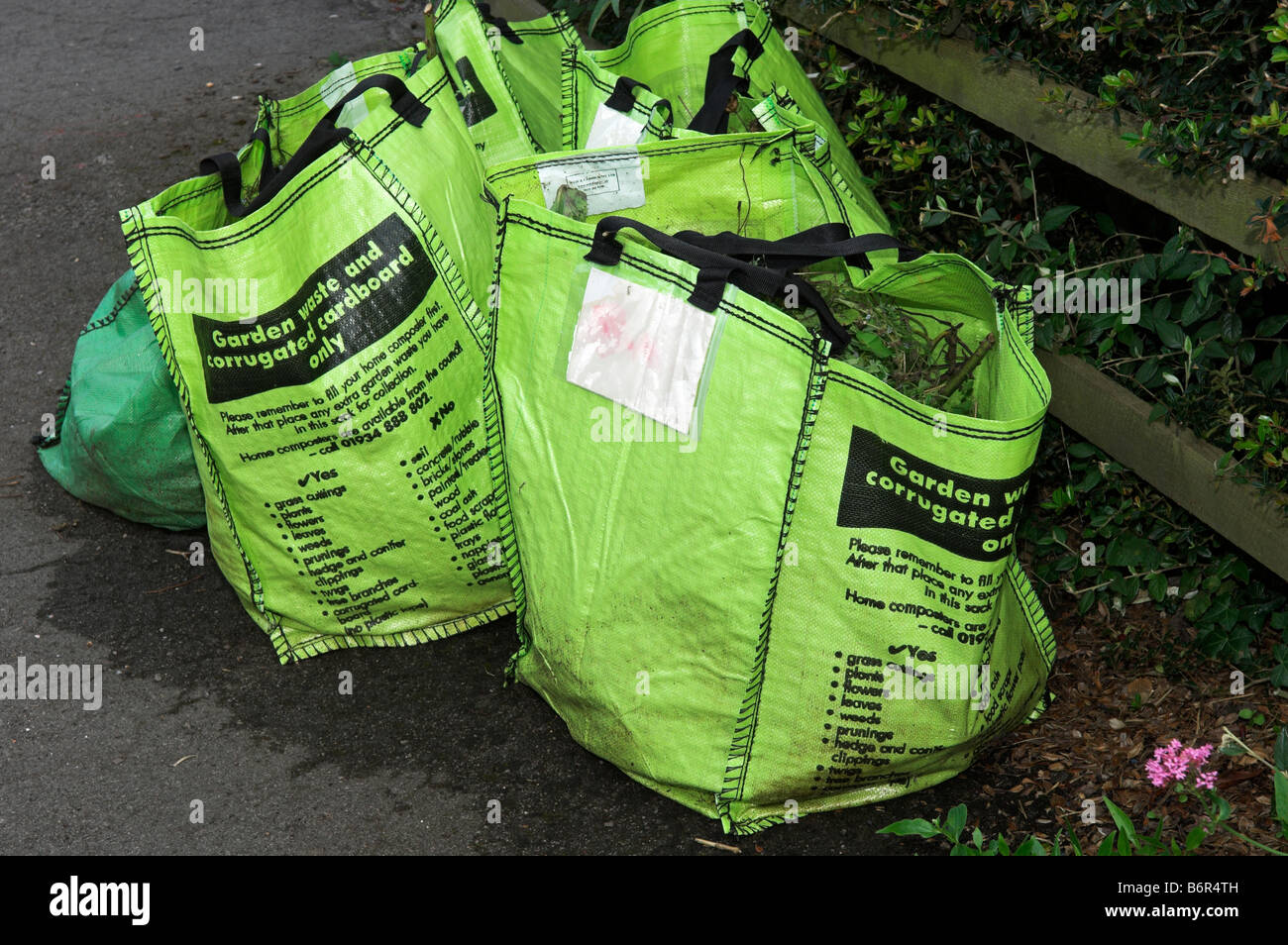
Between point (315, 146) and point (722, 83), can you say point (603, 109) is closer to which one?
point (722, 83)

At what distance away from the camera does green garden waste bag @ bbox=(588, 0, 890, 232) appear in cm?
273

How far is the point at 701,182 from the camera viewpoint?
2.38 meters

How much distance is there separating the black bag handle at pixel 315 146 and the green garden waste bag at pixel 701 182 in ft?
0.67

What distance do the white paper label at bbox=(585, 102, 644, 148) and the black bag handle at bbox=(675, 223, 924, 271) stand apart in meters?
0.49

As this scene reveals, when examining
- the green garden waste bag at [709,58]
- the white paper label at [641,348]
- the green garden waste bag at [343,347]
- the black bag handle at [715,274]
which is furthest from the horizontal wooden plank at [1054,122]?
the green garden waste bag at [343,347]

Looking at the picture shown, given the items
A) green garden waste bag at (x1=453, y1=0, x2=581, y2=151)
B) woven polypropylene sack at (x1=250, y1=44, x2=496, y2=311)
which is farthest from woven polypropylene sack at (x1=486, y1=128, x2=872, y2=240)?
green garden waste bag at (x1=453, y1=0, x2=581, y2=151)

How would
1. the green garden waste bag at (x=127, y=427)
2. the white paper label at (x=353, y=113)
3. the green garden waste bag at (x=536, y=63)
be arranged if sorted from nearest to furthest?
1. the white paper label at (x=353, y=113)
2. the green garden waste bag at (x=127, y=427)
3. the green garden waste bag at (x=536, y=63)

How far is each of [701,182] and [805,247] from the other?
404 millimetres

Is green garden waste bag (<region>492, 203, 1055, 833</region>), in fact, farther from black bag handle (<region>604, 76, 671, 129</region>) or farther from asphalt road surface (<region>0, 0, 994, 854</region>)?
Answer: black bag handle (<region>604, 76, 671, 129</region>)

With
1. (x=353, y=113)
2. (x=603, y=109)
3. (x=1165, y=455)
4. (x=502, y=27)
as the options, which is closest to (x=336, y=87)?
(x=353, y=113)

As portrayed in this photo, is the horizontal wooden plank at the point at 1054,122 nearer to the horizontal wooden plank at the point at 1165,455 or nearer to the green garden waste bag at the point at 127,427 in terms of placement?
the horizontal wooden plank at the point at 1165,455

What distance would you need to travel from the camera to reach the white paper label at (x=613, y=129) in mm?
2561
